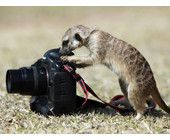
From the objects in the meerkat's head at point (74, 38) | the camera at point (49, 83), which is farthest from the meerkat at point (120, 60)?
the camera at point (49, 83)

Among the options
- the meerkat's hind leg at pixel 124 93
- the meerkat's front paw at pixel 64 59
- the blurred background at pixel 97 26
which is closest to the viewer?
the meerkat's front paw at pixel 64 59

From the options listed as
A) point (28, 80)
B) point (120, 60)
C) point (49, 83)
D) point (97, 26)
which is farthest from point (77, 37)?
point (97, 26)

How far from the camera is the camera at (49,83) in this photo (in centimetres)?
363

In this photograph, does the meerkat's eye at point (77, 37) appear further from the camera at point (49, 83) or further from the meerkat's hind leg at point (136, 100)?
the meerkat's hind leg at point (136, 100)

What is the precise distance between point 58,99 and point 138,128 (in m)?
1.13

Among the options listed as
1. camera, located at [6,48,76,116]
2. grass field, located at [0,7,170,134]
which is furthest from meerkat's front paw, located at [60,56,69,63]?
grass field, located at [0,7,170,134]

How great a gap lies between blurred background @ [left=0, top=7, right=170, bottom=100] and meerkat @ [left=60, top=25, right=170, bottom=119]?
149cm

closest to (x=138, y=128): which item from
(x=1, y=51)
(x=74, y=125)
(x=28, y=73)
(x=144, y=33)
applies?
(x=74, y=125)

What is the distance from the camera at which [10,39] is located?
12586 mm

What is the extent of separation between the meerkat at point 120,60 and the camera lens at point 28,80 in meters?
0.46

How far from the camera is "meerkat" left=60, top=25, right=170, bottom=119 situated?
3945 millimetres

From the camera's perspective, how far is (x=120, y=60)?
13.2ft

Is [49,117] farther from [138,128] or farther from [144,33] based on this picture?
[144,33]

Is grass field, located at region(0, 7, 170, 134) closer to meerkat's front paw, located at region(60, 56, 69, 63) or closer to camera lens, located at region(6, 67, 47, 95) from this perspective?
camera lens, located at region(6, 67, 47, 95)
